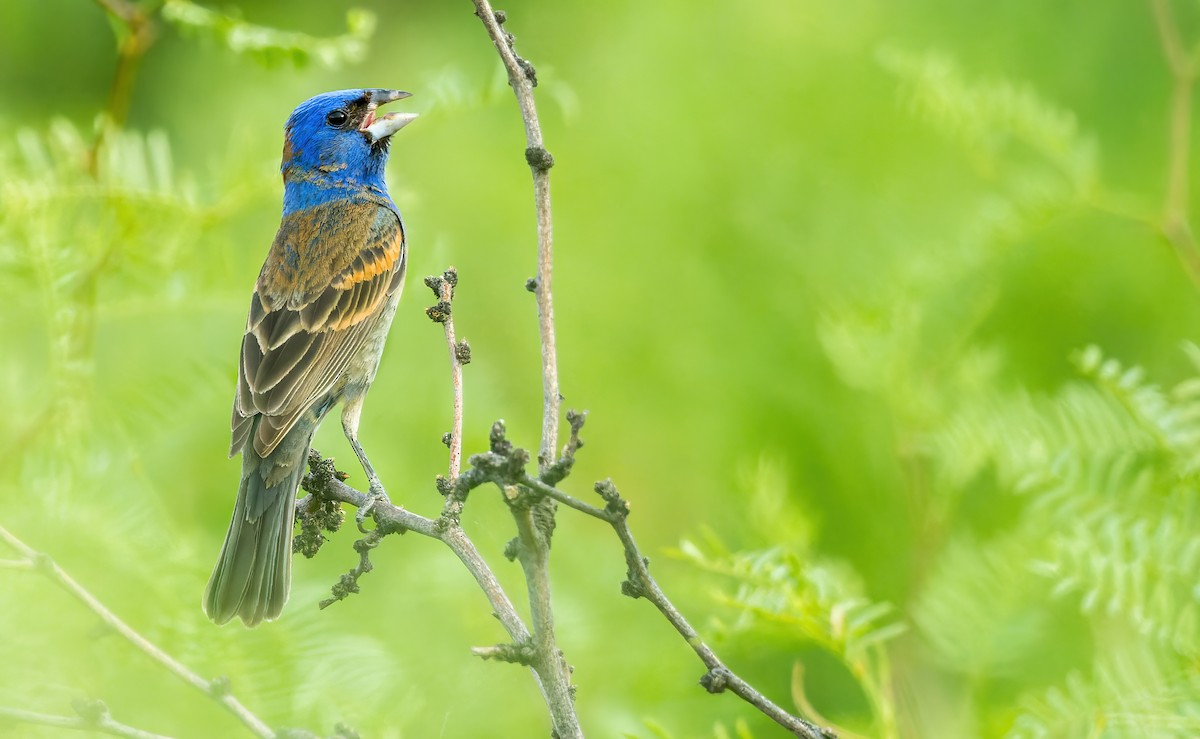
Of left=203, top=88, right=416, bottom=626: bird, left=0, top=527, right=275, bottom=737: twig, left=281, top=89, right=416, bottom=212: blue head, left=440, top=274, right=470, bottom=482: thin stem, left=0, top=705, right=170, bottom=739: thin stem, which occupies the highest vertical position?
left=281, top=89, right=416, bottom=212: blue head

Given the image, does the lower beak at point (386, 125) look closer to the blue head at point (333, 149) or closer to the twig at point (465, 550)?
the blue head at point (333, 149)

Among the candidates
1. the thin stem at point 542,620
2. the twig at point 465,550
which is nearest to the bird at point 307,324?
the twig at point 465,550

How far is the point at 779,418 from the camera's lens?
346 centimetres

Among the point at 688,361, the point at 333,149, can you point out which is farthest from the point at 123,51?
the point at 688,361

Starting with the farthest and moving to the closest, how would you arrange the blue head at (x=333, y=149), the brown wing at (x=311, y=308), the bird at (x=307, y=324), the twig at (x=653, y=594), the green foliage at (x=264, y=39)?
the blue head at (x=333, y=149) → the brown wing at (x=311, y=308) → the green foliage at (x=264, y=39) → the bird at (x=307, y=324) → the twig at (x=653, y=594)

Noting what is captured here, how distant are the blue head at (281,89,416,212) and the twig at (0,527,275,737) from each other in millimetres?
1858

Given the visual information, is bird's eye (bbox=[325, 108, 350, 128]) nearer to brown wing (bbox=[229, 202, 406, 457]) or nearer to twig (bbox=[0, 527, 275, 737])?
brown wing (bbox=[229, 202, 406, 457])

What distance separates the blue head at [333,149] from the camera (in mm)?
3244

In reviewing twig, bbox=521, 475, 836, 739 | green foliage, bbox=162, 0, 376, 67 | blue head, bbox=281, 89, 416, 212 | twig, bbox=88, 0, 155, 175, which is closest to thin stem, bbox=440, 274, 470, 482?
twig, bbox=521, 475, 836, 739

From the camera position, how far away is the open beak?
2938mm

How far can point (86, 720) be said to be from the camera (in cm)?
119

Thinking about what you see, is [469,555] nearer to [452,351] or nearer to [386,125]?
[452,351]

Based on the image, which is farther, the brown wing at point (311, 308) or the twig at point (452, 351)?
the brown wing at point (311, 308)

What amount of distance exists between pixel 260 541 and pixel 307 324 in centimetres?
67
